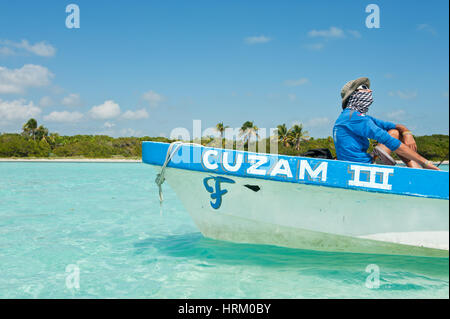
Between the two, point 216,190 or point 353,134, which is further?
point 216,190

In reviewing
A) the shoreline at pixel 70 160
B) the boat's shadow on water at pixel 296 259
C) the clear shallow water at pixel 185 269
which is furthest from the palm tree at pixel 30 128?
the boat's shadow on water at pixel 296 259

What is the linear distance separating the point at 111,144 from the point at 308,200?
5323 centimetres

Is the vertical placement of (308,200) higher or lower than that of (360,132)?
lower

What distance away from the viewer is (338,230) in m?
3.80

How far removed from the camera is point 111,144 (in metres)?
53.4

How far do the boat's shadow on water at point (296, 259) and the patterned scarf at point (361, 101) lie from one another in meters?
1.79

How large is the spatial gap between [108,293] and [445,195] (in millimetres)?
3573

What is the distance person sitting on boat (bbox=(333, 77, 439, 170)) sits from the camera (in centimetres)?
365

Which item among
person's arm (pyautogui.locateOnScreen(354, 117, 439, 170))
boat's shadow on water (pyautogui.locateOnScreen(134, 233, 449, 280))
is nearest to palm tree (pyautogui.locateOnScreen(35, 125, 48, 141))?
boat's shadow on water (pyautogui.locateOnScreen(134, 233, 449, 280))

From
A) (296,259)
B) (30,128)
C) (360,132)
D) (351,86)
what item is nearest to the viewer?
(360,132)

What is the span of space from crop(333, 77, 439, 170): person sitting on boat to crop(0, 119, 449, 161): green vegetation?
39.5 m

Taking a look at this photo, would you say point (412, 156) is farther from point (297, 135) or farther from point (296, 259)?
point (297, 135)

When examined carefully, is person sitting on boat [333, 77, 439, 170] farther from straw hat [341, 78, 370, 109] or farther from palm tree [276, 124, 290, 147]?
palm tree [276, 124, 290, 147]

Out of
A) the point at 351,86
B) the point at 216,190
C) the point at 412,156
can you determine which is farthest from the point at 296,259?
the point at 351,86
